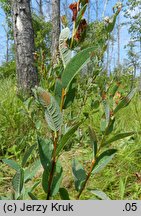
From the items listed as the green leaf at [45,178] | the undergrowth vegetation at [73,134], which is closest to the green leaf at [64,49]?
the undergrowth vegetation at [73,134]

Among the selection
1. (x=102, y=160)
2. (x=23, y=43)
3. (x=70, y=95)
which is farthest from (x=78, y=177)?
(x=23, y=43)

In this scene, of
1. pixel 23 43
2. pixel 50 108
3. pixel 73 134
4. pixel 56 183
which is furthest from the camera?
pixel 23 43

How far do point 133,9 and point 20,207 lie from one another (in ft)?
42.3

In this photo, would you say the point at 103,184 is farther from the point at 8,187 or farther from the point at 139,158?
the point at 8,187

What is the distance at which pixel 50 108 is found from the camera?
548mm

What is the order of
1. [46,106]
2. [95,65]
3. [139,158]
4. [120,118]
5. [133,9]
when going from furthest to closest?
1. [133,9]
2. [120,118]
3. [139,158]
4. [95,65]
5. [46,106]

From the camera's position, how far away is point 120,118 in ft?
8.98

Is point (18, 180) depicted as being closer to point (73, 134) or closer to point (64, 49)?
point (73, 134)

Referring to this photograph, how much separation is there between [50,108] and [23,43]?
2.92m

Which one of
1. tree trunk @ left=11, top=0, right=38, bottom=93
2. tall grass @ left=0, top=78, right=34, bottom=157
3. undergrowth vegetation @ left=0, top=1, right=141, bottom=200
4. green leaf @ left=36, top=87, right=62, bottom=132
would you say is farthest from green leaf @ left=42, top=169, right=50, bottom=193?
tree trunk @ left=11, top=0, right=38, bottom=93

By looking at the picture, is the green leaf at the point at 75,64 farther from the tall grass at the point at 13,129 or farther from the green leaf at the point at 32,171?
the tall grass at the point at 13,129

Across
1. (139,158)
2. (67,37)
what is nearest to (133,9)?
(139,158)

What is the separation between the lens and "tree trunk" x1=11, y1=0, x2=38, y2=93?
11.0ft

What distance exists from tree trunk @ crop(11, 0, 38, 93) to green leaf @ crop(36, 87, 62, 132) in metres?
2.79
